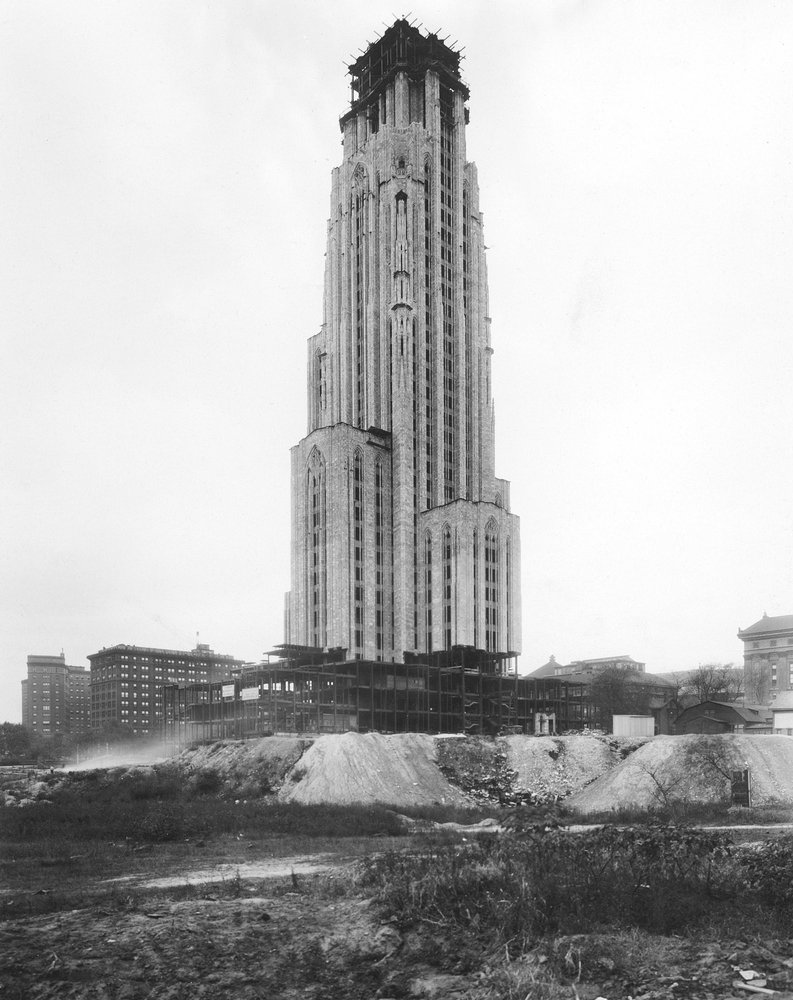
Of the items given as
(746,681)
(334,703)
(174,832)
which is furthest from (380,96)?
(174,832)

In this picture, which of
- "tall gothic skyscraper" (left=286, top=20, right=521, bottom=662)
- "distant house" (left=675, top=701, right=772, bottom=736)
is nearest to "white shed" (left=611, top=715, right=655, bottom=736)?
"distant house" (left=675, top=701, right=772, bottom=736)

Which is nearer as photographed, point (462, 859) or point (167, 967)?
point (167, 967)

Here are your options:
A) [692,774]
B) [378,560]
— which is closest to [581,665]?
[378,560]

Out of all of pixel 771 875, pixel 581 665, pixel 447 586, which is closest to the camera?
pixel 771 875

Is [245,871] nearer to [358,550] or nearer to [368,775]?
[368,775]

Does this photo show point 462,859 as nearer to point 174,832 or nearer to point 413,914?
point 413,914

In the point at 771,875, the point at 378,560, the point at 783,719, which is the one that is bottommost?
the point at 783,719
